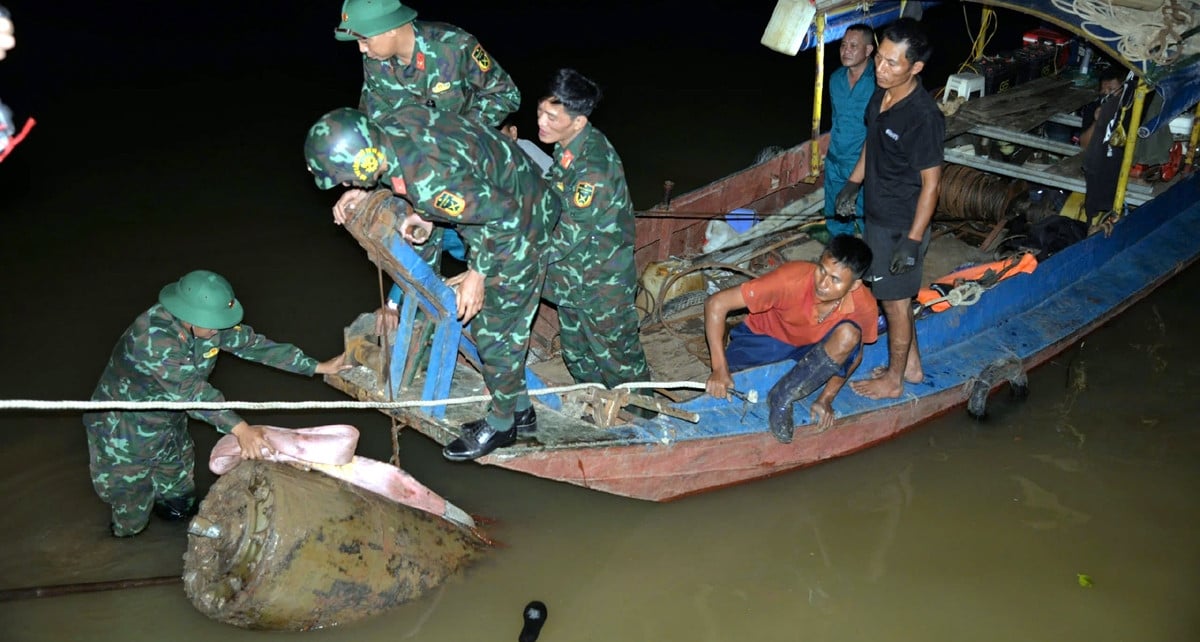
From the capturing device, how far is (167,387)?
4.48 metres

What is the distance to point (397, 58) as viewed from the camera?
16.0 feet

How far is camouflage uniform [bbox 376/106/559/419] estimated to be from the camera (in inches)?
151

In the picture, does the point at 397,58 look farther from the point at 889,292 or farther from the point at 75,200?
the point at 75,200

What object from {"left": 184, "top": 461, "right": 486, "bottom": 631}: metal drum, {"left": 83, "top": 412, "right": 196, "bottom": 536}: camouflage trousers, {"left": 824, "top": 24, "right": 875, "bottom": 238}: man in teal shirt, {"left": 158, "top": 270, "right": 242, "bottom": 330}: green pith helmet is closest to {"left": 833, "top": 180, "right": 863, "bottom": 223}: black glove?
{"left": 824, "top": 24, "right": 875, "bottom": 238}: man in teal shirt

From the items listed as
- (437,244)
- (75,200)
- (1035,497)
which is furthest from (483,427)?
(75,200)

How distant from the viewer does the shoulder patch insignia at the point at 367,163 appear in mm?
3658

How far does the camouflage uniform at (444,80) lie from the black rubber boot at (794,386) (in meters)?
1.87

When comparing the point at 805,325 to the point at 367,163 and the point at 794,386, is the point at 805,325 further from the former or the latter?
the point at 367,163

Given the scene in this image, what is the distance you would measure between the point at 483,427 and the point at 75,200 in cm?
567

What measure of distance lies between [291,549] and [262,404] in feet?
1.87

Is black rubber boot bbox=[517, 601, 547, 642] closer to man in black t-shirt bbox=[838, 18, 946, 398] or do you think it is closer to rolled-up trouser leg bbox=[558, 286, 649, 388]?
rolled-up trouser leg bbox=[558, 286, 649, 388]

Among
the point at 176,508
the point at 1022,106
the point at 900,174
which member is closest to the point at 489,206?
the point at 900,174

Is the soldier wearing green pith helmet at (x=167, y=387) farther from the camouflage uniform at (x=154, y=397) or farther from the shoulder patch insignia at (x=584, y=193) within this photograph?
the shoulder patch insignia at (x=584, y=193)

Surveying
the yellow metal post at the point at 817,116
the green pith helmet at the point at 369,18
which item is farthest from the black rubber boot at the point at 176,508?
the yellow metal post at the point at 817,116
